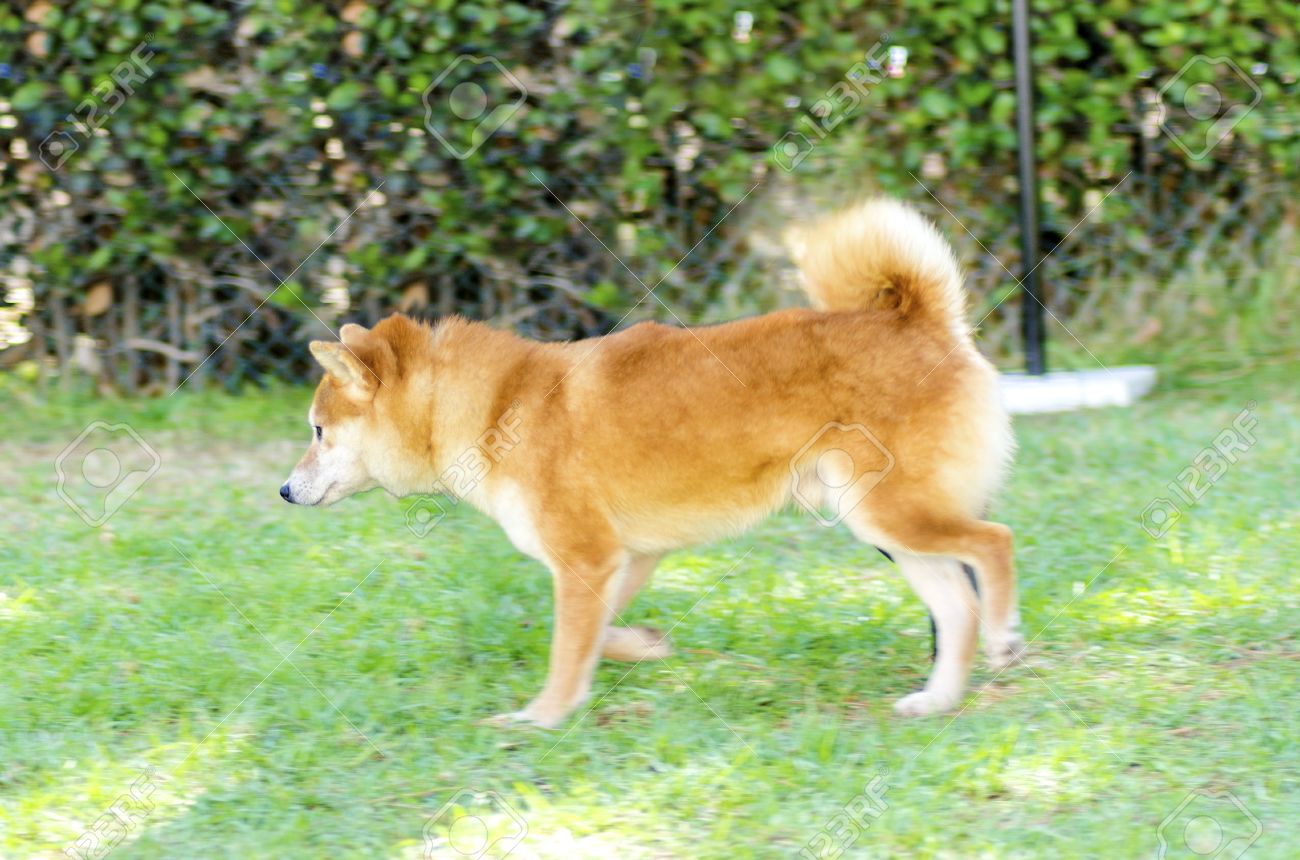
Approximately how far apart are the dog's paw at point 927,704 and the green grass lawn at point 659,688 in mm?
62

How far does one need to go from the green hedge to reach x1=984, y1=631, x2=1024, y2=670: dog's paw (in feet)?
11.3

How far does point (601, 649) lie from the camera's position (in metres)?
3.71

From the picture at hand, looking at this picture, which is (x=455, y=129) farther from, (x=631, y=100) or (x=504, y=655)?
(x=504, y=655)

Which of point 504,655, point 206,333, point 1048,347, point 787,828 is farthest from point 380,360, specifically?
point 1048,347

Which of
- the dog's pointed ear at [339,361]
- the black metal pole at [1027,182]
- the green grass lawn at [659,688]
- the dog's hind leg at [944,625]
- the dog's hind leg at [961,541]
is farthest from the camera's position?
the black metal pole at [1027,182]

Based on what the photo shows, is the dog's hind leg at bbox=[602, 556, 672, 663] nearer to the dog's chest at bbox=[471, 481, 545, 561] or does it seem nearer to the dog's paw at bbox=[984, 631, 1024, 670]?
the dog's chest at bbox=[471, 481, 545, 561]

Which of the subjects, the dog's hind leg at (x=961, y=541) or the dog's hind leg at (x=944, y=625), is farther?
the dog's hind leg at (x=944, y=625)

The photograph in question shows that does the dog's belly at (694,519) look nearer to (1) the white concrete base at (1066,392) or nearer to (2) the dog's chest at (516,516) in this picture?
(2) the dog's chest at (516,516)

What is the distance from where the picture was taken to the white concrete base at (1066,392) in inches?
251

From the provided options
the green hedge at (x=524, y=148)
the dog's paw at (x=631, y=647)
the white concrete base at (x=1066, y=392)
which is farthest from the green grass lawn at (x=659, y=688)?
the green hedge at (x=524, y=148)

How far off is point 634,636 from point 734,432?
74 centimetres

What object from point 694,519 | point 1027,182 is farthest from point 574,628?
point 1027,182

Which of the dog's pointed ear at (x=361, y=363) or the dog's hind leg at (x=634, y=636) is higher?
the dog's pointed ear at (x=361, y=363)

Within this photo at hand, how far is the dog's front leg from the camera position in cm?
351
